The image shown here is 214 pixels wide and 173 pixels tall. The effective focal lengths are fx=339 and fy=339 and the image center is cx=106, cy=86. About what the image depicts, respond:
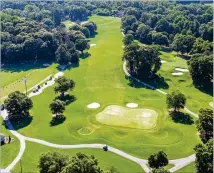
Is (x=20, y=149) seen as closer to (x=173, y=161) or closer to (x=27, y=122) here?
(x=27, y=122)

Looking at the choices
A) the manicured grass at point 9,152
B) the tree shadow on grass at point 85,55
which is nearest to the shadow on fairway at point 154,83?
the tree shadow on grass at point 85,55

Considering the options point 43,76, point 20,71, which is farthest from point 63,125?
point 20,71

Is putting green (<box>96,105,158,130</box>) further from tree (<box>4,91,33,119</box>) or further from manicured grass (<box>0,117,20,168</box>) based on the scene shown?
manicured grass (<box>0,117,20,168</box>)

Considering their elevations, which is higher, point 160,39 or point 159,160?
point 160,39

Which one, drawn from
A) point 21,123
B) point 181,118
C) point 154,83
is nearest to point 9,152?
point 21,123

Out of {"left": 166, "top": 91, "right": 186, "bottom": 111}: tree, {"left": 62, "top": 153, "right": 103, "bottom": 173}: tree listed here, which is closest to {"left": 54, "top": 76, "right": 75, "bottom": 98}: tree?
{"left": 166, "top": 91, "right": 186, "bottom": 111}: tree

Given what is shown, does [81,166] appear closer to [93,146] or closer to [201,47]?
[93,146]
